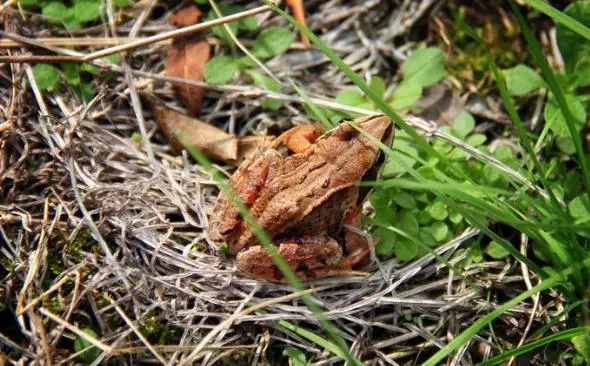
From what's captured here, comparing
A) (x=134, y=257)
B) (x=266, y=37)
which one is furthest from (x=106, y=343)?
(x=266, y=37)

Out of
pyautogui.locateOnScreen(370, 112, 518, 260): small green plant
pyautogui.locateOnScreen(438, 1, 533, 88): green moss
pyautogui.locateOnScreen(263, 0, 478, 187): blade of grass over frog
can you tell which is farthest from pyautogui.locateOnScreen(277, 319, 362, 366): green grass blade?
pyautogui.locateOnScreen(438, 1, 533, 88): green moss

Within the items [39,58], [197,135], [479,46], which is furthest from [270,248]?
[479,46]

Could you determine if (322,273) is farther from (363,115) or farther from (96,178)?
(96,178)

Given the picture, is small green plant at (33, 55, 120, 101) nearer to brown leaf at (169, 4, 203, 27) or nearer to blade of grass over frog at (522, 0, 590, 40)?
brown leaf at (169, 4, 203, 27)

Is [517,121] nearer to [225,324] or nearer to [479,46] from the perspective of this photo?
[479,46]

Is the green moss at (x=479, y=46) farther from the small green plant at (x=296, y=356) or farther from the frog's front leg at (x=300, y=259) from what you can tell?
the small green plant at (x=296, y=356)

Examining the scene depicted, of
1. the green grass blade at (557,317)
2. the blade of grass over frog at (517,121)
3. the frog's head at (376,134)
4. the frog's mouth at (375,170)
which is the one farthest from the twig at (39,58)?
the green grass blade at (557,317)
